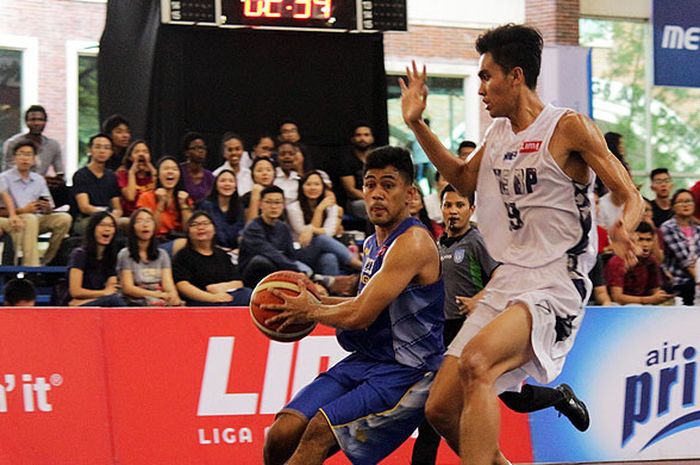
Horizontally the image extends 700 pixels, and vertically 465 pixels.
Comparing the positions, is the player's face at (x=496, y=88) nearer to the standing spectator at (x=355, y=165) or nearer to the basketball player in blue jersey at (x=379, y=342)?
Answer: the basketball player in blue jersey at (x=379, y=342)

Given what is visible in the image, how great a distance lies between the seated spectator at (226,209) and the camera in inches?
477

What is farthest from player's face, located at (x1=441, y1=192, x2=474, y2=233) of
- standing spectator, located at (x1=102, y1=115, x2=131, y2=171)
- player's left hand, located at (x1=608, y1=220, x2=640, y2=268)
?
standing spectator, located at (x1=102, y1=115, x2=131, y2=171)

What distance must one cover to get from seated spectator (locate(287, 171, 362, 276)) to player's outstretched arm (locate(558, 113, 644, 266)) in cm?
629

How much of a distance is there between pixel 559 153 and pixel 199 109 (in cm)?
932

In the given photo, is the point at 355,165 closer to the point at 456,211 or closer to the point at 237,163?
the point at 237,163

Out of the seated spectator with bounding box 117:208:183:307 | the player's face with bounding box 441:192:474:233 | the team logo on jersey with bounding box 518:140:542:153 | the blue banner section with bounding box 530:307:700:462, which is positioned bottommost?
the blue banner section with bounding box 530:307:700:462

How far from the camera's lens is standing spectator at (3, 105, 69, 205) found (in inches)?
491

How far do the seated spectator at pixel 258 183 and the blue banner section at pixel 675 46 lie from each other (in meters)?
6.11

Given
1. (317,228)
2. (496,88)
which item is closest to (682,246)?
(317,228)

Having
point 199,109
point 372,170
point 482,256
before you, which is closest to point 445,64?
point 199,109

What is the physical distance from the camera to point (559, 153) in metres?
6.05

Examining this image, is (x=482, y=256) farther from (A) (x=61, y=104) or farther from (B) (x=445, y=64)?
(B) (x=445, y=64)

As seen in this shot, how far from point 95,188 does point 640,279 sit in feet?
17.7

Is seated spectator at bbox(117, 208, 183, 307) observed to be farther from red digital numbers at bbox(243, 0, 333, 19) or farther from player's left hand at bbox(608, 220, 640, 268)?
player's left hand at bbox(608, 220, 640, 268)
